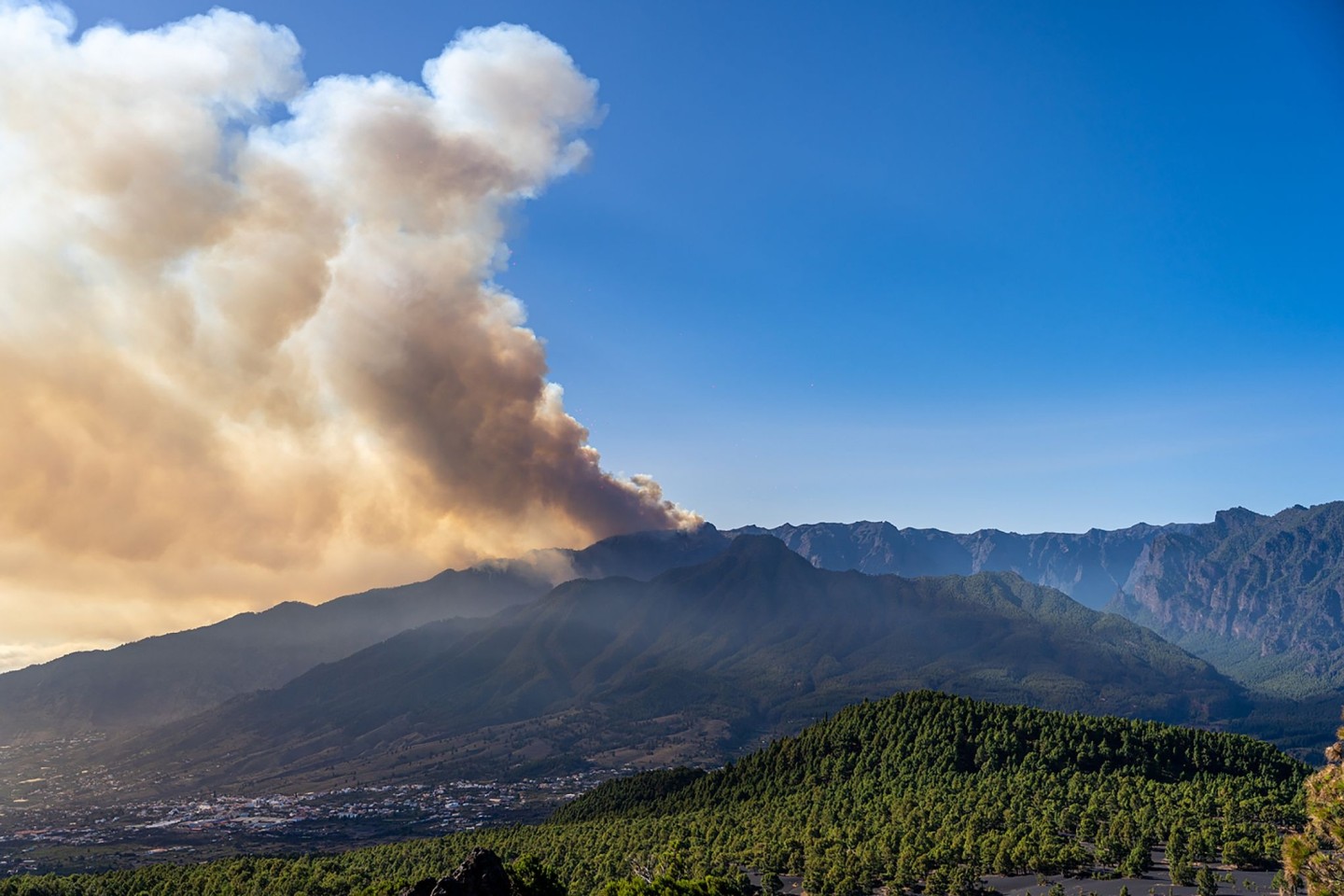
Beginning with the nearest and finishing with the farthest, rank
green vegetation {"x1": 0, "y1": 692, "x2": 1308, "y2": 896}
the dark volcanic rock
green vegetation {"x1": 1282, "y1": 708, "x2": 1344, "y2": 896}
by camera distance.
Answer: green vegetation {"x1": 1282, "y1": 708, "x2": 1344, "y2": 896}
the dark volcanic rock
green vegetation {"x1": 0, "y1": 692, "x2": 1308, "y2": 896}

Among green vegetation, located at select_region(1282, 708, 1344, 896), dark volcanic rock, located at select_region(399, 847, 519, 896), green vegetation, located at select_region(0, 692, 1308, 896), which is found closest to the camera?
green vegetation, located at select_region(1282, 708, 1344, 896)

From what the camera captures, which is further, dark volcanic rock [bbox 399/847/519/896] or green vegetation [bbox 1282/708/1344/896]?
dark volcanic rock [bbox 399/847/519/896]

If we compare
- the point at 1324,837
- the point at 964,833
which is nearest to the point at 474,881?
the point at 1324,837

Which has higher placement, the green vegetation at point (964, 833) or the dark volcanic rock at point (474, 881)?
the dark volcanic rock at point (474, 881)

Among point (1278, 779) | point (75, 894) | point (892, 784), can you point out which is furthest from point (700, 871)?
point (75, 894)

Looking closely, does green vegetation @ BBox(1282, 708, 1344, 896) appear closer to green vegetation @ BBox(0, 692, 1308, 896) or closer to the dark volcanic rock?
the dark volcanic rock

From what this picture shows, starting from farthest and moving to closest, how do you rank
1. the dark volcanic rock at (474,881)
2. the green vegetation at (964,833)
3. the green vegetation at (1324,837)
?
1. the green vegetation at (964,833)
2. the dark volcanic rock at (474,881)
3. the green vegetation at (1324,837)

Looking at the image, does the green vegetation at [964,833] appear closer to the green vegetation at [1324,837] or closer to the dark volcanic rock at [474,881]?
the dark volcanic rock at [474,881]

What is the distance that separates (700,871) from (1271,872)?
79.1 meters

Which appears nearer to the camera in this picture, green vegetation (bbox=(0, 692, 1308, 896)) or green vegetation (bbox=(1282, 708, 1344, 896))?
green vegetation (bbox=(1282, 708, 1344, 896))

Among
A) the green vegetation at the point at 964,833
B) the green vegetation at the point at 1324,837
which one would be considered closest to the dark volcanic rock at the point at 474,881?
A: the green vegetation at the point at 964,833

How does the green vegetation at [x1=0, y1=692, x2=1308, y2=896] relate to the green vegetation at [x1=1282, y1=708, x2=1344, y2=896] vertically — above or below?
below

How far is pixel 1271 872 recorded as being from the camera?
4801 inches

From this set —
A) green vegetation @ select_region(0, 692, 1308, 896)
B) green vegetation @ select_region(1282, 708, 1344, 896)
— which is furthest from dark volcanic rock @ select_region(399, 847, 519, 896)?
green vegetation @ select_region(1282, 708, 1344, 896)
